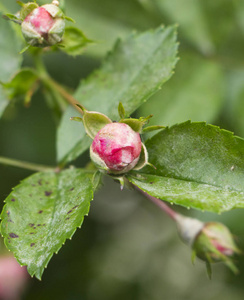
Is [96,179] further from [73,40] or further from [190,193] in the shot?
[73,40]

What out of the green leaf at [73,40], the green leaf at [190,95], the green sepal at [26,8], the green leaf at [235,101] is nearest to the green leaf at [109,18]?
the green leaf at [190,95]

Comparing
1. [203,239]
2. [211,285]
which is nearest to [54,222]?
[203,239]

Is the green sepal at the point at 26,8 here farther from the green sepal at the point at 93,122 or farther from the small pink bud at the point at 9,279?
the small pink bud at the point at 9,279

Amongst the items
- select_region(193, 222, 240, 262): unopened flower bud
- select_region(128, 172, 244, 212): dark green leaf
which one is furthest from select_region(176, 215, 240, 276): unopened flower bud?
select_region(128, 172, 244, 212): dark green leaf

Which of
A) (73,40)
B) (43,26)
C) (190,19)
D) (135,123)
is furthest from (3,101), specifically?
(190,19)

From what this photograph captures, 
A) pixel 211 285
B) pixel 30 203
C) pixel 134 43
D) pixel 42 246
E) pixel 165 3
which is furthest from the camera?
pixel 211 285

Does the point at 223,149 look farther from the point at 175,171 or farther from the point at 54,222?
the point at 54,222

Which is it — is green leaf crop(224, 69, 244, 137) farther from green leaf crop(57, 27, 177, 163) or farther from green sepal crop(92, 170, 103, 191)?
green sepal crop(92, 170, 103, 191)
